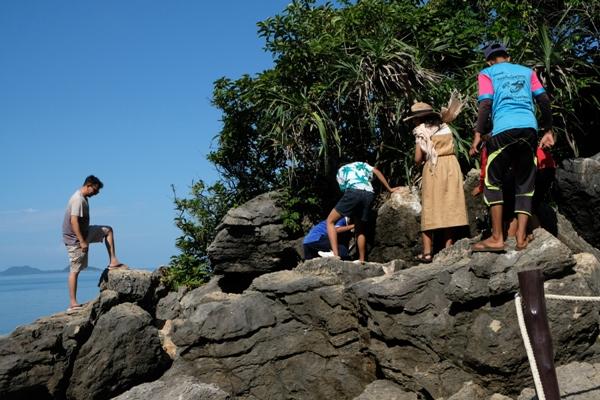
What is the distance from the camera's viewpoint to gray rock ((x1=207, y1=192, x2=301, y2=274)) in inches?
401

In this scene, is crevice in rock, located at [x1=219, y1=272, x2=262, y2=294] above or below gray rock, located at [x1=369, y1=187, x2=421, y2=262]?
below

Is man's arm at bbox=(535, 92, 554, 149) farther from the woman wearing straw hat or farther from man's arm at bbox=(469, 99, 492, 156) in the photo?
the woman wearing straw hat

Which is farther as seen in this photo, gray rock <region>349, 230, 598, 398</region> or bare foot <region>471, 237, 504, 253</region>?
bare foot <region>471, 237, 504, 253</region>

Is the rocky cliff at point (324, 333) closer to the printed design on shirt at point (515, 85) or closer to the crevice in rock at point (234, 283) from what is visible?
the crevice in rock at point (234, 283)

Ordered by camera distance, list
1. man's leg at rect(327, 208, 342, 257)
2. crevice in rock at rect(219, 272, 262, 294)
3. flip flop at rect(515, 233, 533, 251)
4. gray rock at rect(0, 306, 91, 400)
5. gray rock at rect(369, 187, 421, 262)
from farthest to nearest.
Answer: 1. crevice in rock at rect(219, 272, 262, 294)
2. gray rock at rect(369, 187, 421, 262)
3. gray rock at rect(0, 306, 91, 400)
4. man's leg at rect(327, 208, 342, 257)
5. flip flop at rect(515, 233, 533, 251)

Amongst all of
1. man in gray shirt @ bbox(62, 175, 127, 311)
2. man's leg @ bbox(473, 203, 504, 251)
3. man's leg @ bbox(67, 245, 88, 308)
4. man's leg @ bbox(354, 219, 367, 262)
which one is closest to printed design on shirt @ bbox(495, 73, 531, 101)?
man's leg @ bbox(473, 203, 504, 251)

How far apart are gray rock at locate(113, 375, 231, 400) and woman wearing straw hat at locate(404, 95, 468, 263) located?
111 inches

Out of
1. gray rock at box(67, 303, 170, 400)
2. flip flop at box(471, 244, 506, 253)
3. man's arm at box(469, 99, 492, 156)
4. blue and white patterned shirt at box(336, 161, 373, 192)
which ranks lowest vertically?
gray rock at box(67, 303, 170, 400)

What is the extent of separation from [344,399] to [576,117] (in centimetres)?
529

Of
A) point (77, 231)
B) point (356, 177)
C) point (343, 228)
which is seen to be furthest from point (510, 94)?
point (77, 231)

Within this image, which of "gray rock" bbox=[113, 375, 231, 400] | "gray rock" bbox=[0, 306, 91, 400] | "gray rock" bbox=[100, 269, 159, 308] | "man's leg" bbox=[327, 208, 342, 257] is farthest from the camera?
"gray rock" bbox=[100, 269, 159, 308]

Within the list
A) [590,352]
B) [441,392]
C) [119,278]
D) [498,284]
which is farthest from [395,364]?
[119,278]

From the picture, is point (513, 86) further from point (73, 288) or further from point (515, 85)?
point (73, 288)

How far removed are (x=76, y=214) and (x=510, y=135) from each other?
5.90 metres
